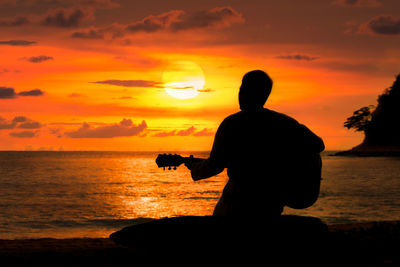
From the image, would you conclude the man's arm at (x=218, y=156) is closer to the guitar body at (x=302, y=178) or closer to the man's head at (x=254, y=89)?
the man's head at (x=254, y=89)

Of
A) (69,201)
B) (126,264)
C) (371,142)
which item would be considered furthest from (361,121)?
(126,264)

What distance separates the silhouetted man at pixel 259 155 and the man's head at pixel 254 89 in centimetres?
12

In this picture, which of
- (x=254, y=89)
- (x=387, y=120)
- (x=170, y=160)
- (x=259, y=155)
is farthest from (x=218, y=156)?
(x=387, y=120)

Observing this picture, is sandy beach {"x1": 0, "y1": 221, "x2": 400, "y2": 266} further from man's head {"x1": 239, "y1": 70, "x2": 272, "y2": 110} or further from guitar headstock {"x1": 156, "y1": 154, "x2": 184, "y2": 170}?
man's head {"x1": 239, "y1": 70, "x2": 272, "y2": 110}

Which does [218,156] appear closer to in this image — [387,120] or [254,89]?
[254,89]

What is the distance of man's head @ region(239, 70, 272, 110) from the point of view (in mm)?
3400

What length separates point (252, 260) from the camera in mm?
2936

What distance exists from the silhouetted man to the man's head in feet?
0.38

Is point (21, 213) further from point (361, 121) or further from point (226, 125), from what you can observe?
point (361, 121)

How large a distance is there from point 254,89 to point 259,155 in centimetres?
51

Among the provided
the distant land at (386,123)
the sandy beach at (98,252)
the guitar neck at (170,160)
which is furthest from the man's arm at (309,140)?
the distant land at (386,123)

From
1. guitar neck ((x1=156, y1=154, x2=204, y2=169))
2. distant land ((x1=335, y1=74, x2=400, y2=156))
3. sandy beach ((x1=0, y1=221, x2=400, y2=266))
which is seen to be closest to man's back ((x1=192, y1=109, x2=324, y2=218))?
guitar neck ((x1=156, y1=154, x2=204, y2=169))

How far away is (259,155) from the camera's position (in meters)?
3.27

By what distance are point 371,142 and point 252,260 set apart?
127610 mm
